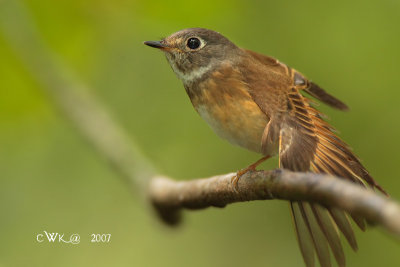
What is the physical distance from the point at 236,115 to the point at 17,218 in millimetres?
4412

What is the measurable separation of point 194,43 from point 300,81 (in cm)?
92

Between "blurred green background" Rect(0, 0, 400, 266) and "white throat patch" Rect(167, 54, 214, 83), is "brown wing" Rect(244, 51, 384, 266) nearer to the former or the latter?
"white throat patch" Rect(167, 54, 214, 83)

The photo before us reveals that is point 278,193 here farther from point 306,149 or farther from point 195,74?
point 195,74

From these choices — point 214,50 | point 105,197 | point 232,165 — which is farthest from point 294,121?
point 105,197

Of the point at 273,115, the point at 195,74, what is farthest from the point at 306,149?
the point at 195,74

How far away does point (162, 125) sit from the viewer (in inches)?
266

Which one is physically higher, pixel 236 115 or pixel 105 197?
pixel 105 197

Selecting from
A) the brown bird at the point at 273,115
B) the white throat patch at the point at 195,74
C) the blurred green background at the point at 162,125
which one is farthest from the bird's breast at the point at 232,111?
the blurred green background at the point at 162,125

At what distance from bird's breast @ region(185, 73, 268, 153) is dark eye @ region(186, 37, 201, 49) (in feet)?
1.81

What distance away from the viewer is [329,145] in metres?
3.27

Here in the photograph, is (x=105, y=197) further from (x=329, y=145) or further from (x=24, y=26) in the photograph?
(x=329, y=145)

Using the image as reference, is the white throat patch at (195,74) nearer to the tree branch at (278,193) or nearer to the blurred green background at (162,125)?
the tree branch at (278,193)

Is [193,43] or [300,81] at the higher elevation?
[193,43]

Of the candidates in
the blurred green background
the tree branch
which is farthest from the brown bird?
the blurred green background
